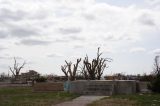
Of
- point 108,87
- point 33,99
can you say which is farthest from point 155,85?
point 33,99

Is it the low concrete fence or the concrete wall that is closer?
the concrete wall

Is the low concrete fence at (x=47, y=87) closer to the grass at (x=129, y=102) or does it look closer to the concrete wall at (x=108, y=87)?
the concrete wall at (x=108, y=87)

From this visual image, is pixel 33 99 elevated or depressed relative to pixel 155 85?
depressed

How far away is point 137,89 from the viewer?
37219 mm

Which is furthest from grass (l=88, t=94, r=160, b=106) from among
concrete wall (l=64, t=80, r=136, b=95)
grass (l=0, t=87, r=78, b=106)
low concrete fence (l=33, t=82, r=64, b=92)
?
low concrete fence (l=33, t=82, r=64, b=92)

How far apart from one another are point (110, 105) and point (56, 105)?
10.2ft

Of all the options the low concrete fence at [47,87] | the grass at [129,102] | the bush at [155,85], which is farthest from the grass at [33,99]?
the low concrete fence at [47,87]

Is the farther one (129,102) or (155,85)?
(155,85)

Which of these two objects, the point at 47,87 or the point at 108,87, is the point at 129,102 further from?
the point at 47,87

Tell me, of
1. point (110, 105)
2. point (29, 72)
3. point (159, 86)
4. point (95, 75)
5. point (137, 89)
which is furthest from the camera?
point (29, 72)

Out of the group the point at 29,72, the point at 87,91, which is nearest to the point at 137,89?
the point at 87,91

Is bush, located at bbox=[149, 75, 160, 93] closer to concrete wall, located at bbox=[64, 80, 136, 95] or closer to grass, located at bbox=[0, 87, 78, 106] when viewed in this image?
concrete wall, located at bbox=[64, 80, 136, 95]

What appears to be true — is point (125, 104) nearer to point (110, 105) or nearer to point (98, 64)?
point (110, 105)

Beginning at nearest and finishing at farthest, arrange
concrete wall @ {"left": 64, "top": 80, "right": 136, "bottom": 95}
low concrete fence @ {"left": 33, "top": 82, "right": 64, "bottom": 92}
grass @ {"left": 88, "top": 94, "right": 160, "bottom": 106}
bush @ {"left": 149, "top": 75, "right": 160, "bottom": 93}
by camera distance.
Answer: grass @ {"left": 88, "top": 94, "right": 160, "bottom": 106} < bush @ {"left": 149, "top": 75, "right": 160, "bottom": 93} < concrete wall @ {"left": 64, "top": 80, "right": 136, "bottom": 95} < low concrete fence @ {"left": 33, "top": 82, "right": 64, "bottom": 92}
